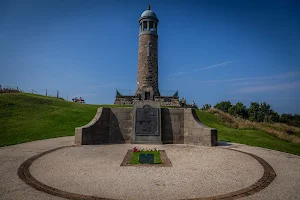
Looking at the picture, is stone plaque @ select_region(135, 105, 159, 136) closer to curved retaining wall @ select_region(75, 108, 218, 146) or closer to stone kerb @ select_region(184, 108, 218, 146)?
curved retaining wall @ select_region(75, 108, 218, 146)

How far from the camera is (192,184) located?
6406mm

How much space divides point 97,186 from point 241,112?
83.4 m

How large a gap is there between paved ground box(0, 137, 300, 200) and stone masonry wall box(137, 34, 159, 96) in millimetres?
29343

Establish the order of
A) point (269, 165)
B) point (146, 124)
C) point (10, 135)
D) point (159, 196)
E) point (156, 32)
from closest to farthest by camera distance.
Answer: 1. point (159, 196)
2. point (269, 165)
3. point (146, 124)
4. point (10, 135)
5. point (156, 32)

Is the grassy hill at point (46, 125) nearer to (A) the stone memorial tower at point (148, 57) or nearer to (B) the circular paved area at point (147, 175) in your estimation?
(B) the circular paved area at point (147, 175)

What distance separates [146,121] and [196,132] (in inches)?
135

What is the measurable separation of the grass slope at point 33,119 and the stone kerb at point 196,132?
10.5 metres

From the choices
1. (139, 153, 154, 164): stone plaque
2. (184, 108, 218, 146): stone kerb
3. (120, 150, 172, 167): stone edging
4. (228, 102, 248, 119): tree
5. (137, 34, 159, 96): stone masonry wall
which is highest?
(137, 34, 159, 96): stone masonry wall

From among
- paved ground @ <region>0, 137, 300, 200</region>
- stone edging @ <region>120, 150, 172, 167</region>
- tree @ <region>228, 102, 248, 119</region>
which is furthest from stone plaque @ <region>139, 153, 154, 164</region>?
tree @ <region>228, 102, 248, 119</region>

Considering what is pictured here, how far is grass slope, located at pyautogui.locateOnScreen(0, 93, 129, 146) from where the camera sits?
53.0ft

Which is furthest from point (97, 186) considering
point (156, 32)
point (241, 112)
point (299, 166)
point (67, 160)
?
point (241, 112)

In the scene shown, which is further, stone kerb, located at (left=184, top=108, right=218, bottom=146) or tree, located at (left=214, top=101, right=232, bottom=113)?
tree, located at (left=214, top=101, right=232, bottom=113)

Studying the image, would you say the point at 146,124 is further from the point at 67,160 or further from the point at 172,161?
the point at 67,160

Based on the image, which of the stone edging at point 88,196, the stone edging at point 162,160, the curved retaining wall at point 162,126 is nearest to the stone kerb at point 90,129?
the curved retaining wall at point 162,126
